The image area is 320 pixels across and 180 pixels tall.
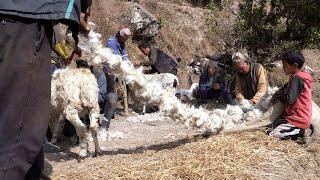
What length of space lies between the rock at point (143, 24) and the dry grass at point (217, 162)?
9.92 meters

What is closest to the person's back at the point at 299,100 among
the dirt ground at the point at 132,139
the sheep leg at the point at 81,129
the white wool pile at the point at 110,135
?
the dirt ground at the point at 132,139

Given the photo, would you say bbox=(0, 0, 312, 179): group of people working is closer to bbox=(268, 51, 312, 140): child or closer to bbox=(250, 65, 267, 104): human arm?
bbox=(268, 51, 312, 140): child

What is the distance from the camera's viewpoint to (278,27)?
13.4 metres

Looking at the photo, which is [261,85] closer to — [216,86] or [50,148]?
[50,148]

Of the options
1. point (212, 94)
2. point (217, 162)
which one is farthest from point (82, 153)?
point (212, 94)

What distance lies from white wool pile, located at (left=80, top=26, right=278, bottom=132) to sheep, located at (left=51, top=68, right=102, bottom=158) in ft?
1.66

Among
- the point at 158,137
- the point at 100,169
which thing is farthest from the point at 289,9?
the point at 100,169

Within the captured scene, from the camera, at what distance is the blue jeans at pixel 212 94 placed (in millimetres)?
10492

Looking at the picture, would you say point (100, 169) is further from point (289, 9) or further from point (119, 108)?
point (289, 9)

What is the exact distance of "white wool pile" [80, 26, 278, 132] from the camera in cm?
522

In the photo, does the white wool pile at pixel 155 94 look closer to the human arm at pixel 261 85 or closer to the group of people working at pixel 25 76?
the human arm at pixel 261 85

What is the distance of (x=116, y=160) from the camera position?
16.5 feet

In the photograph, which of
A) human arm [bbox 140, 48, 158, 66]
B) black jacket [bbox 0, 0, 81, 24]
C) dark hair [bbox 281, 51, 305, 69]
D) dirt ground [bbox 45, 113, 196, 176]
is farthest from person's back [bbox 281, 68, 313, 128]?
human arm [bbox 140, 48, 158, 66]

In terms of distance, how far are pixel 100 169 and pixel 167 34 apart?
11.8 meters
